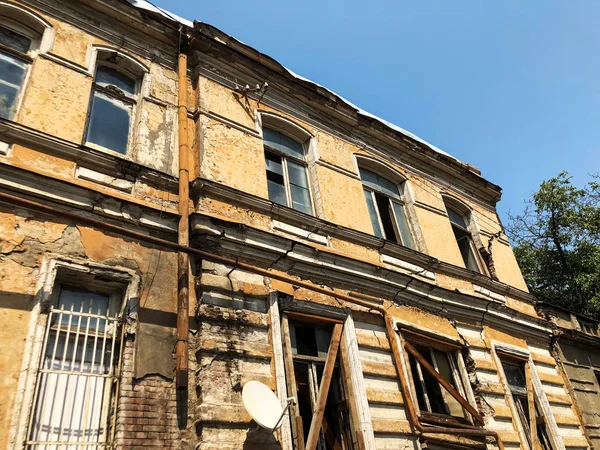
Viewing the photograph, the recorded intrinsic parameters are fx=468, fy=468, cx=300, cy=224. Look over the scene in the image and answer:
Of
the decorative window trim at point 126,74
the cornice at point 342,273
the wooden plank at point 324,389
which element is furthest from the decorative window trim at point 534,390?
the decorative window trim at point 126,74

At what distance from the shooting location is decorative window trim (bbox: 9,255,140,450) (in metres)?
3.78

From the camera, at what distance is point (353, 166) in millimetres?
8570

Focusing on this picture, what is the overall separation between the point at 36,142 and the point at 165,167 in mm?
1484

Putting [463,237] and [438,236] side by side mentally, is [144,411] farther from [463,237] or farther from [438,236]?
[463,237]

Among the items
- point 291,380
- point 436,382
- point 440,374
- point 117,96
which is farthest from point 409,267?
point 117,96

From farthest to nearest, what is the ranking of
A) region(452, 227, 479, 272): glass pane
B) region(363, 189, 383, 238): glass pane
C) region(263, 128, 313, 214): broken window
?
1. region(452, 227, 479, 272): glass pane
2. region(363, 189, 383, 238): glass pane
3. region(263, 128, 313, 214): broken window

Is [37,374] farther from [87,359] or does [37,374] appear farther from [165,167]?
[165,167]

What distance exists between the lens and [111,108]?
6270mm

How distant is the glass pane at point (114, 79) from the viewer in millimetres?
6449

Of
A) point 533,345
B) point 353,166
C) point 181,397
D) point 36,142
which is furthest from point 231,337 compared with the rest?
point 533,345

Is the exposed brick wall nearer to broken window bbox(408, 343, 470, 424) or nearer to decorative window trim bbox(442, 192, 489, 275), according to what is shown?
broken window bbox(408, 343, 470, 424)

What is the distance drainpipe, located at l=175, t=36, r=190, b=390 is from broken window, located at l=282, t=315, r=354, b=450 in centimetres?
129

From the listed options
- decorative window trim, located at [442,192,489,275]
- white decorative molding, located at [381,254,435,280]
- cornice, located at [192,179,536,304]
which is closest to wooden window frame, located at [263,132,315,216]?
cornice, located at [192,179,536,304]

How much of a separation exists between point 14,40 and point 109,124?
154cm
